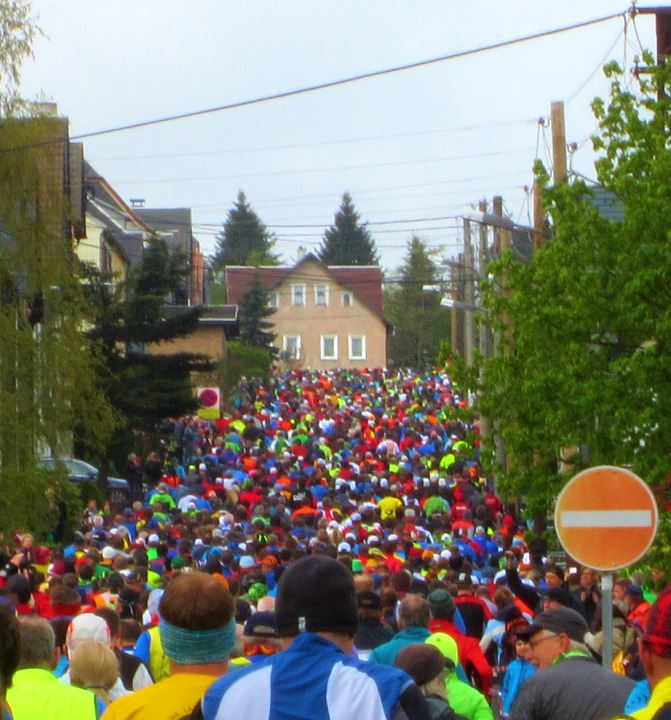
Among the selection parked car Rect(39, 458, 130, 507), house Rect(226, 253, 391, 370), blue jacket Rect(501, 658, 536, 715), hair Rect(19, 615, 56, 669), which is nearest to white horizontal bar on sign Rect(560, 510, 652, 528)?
blue jacket Rect(501, 658, 536, 715)

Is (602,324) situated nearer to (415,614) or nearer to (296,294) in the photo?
(415,614)

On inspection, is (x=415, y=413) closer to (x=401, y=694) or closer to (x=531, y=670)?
(x=531, y=670)

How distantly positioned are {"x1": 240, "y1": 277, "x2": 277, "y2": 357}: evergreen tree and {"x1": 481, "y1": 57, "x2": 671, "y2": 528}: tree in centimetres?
8378

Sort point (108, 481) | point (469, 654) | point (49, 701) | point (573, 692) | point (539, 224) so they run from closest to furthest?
1. point (49, 701)
2. point (573, 692)
3. point (469, 654)
4. point (539, 224)
5. point (108, 481)

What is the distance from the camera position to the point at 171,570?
56.0 feet

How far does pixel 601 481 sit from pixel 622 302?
38.1 feet

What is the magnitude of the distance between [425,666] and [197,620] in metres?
2.23

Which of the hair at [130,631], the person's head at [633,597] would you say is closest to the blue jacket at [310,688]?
the hair at [130,631]

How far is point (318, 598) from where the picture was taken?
13.2ft

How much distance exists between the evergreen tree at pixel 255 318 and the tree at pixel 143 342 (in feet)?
194

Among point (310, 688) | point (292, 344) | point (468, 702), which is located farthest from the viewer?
point (292, 344)

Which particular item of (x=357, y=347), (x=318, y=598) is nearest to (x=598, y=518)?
(x=318, y=598)

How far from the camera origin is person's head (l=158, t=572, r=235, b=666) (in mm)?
4625

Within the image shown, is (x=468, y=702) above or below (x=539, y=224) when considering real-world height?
below
